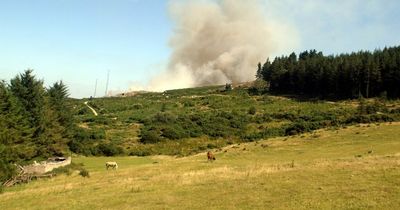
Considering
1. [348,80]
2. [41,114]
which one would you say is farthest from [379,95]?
[41,114]

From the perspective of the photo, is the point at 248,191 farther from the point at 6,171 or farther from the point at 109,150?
the point at 109,150

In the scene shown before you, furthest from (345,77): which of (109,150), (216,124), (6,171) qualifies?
(6,171)

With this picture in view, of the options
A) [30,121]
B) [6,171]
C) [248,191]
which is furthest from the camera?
[30,121]

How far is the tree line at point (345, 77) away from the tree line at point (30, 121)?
248ft

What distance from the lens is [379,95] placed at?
123 meters

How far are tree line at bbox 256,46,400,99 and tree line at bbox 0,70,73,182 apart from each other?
75549 millimetres

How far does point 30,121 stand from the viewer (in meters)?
64.1

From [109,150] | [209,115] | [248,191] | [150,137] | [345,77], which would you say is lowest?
[248,191]

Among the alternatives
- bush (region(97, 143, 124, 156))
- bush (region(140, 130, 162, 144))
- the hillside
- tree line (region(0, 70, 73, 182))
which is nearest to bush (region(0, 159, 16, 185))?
tree line (region(0, 70, 73, 182))

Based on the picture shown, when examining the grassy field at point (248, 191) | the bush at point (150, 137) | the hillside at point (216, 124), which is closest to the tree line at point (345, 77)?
the hillside at point (216, 124)

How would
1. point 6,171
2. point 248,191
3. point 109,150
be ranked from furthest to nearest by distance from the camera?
point 109,150, point 6,171, point 248,191

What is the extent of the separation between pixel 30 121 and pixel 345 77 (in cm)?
9234

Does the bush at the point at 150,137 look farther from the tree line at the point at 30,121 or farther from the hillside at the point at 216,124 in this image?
the tree line at the point at 30,121

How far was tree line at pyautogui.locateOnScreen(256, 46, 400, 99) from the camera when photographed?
125 m
